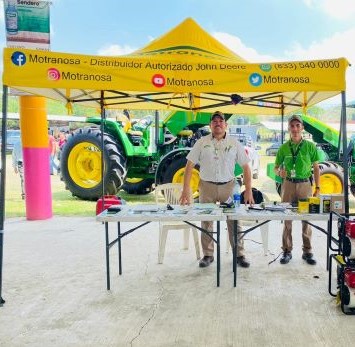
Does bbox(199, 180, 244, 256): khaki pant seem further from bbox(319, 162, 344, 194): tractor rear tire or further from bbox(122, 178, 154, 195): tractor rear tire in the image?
bbox(122, 178, 154, 195): tractor rear tire

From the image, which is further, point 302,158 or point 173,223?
point 173,223

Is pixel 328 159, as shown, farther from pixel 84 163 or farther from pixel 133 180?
pixel 84 163

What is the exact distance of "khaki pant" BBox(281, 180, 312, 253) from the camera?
3.94m

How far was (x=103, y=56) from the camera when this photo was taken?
10.2 feet

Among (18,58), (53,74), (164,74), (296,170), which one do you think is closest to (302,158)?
(296,170)

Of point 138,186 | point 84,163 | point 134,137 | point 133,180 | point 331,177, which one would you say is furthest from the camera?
point 133,180

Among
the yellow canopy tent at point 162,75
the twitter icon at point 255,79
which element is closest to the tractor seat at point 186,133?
the yellow canopy tent at point 162,75

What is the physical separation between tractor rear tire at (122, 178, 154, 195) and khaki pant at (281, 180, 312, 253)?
493 cm

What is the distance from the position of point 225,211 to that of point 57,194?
6362 mm

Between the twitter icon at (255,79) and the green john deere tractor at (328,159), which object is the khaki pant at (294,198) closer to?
the twitter icon at (255,79)

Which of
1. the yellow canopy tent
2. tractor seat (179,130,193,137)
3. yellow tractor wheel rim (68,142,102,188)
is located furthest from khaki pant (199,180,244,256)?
yellow tractor wheel rim (68,142,102,188)

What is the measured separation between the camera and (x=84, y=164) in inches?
311

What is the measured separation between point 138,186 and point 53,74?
5.72 metres

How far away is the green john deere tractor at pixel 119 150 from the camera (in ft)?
24.0
